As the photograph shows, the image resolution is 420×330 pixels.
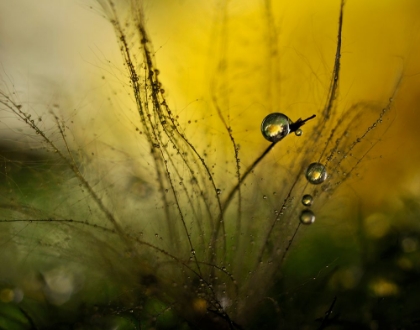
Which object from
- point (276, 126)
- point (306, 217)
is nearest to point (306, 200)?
point (306, 217)

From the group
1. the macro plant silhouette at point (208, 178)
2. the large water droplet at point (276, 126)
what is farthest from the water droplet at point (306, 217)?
the large water droplet at point (276, 126)

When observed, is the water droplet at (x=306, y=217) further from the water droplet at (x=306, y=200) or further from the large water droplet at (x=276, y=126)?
the large water droplet at (x=276, y=126)

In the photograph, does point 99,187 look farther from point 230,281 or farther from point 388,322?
point 388,322

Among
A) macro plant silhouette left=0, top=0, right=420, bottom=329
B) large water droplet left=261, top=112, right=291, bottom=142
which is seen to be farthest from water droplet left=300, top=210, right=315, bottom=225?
large water droplet left=261, top=112, right=291, bottom=142

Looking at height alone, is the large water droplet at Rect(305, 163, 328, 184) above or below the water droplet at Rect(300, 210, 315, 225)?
above

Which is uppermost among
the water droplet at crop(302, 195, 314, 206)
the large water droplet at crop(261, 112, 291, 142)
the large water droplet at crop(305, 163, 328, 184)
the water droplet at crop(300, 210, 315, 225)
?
the large water droplet at crop(261, 112, 291, 142)

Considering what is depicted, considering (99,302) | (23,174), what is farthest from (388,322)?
(23,174)

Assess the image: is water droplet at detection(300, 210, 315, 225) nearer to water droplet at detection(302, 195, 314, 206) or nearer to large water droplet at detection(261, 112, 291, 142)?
water droplet at detection(302, 195, 314, 206)
